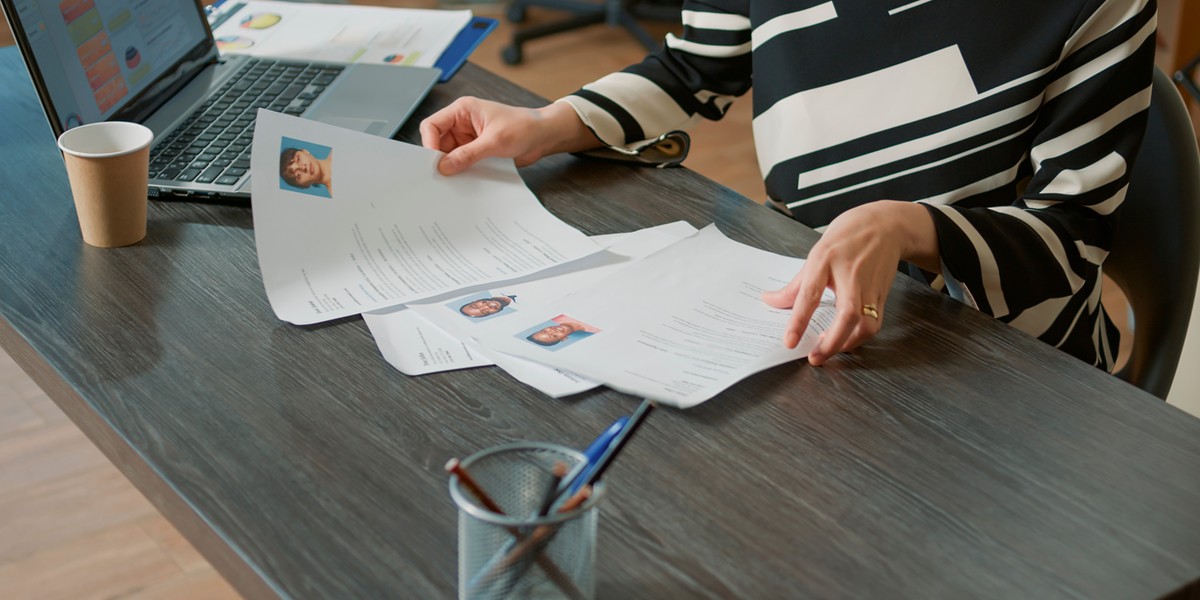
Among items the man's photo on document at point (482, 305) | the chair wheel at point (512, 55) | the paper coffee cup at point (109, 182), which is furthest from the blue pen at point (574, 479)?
the chair wheel at point (512, 55)

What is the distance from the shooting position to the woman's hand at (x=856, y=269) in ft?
2.66

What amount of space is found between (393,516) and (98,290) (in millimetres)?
379

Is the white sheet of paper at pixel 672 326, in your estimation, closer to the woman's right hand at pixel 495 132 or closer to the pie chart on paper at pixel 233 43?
the woman's right hand at pixel 495 132

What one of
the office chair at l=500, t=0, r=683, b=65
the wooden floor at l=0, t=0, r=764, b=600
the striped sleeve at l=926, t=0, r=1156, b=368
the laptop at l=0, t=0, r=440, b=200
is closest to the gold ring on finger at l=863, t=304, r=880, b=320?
the striped sleeve at l=926, t=0, r=1156, b=368

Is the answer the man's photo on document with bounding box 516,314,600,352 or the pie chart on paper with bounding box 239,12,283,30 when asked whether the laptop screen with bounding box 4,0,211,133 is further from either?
the man's photo on document with bounding box 516,314,600,352

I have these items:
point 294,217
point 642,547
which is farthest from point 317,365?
point 642,547

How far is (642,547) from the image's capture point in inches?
24.9

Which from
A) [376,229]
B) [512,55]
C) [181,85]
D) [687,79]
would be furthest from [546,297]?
[512,55]

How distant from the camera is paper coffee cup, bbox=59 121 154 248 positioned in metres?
0.92

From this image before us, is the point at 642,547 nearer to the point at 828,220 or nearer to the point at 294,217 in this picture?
the point at 294,217

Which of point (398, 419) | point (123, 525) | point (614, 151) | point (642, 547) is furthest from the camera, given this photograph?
point (123, 525)

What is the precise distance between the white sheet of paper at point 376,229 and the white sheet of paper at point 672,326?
7cm

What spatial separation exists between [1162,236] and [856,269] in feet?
1.47

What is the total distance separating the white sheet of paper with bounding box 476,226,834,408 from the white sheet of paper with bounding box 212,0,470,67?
0.54 m
